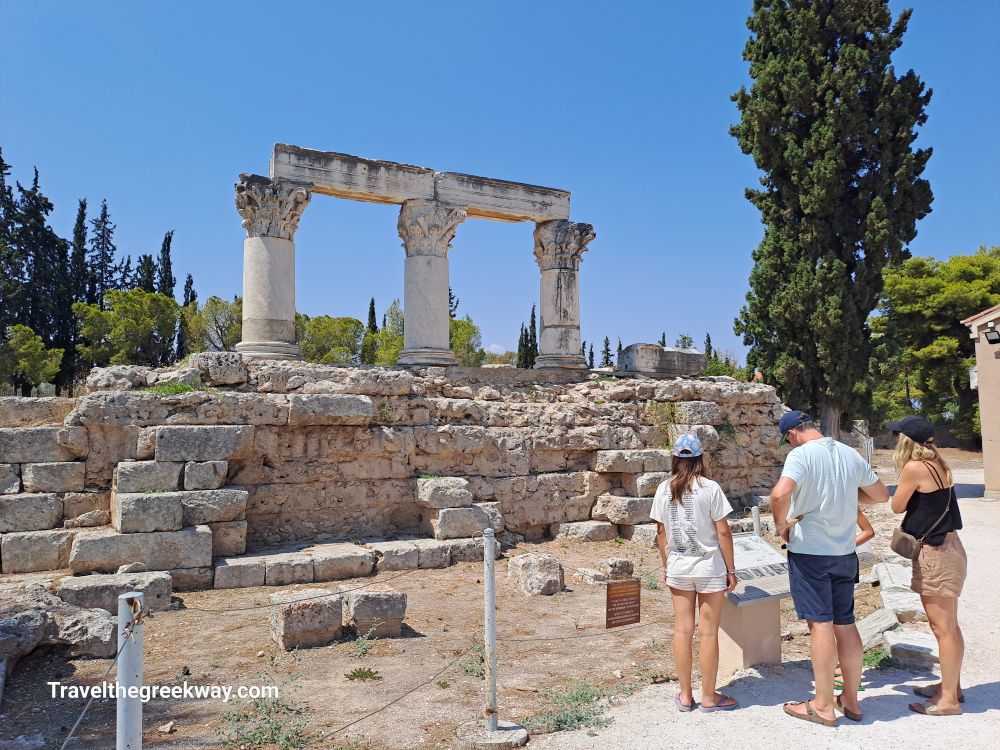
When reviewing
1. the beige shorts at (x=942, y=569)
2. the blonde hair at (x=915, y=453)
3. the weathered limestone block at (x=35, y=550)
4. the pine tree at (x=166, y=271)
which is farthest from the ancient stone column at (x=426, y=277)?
the pine tree at (x=166, y=271)

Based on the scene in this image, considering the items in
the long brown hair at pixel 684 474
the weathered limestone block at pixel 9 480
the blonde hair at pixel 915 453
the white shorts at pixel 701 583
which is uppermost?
the blonde hair at pixel 915 453

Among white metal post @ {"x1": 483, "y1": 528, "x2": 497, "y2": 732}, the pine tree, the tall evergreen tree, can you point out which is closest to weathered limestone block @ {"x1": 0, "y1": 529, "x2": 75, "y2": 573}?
white metal post @ {"x1": 483, "y1": 528, "x2": 497, "y2": 732}

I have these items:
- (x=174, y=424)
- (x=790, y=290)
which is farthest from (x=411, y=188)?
(x=790, y=290)

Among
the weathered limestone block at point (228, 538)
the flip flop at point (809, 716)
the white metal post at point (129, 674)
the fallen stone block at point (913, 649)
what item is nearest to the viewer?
the white metal post at point (129, 674)

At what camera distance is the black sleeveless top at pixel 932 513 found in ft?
14.2

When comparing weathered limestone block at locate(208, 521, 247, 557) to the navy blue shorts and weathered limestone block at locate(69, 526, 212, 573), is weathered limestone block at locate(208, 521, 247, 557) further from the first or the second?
the navy blue shorts

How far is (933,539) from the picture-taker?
171 inches

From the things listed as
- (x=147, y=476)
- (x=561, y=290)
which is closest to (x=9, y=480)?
(x=147, y=476)

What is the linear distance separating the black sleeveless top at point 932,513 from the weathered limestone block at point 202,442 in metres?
7.45

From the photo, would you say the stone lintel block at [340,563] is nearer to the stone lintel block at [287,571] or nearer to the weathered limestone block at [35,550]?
the stone lintel block at [287,571]

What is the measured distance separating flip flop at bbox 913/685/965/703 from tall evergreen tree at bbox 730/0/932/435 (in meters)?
16.3

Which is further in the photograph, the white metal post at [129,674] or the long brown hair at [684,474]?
the long brown hair at [684,474]

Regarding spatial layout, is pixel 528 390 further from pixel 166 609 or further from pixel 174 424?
pixel 166 609

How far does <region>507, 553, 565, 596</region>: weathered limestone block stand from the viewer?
788 cm
